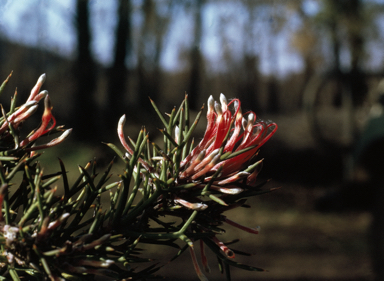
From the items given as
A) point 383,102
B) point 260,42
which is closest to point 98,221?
point 383,102

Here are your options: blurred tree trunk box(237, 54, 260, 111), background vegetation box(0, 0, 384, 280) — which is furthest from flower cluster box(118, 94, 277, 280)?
blurred tree trunk box(237, 54, 260, 111)

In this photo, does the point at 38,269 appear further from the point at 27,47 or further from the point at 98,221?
the point at 27,47

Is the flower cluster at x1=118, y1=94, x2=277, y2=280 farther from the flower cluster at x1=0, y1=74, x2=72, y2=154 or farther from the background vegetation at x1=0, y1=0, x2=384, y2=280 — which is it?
the background vegetation at x1=0, y1=0, x2=384, y2=280

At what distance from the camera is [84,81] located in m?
3.29

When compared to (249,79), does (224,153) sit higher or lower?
higher

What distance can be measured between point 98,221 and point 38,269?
0.04 metres

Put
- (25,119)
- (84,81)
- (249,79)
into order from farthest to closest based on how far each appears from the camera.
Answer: (249,79) → (84,81) → (25,119)

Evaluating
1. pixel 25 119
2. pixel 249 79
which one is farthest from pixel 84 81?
pixel 25 119

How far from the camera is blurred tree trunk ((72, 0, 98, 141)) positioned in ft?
9.95

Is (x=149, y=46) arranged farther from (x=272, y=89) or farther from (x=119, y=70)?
(x=272, y=89)

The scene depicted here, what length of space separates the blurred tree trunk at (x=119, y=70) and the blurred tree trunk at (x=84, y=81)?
143mm

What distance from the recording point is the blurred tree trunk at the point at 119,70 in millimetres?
3217

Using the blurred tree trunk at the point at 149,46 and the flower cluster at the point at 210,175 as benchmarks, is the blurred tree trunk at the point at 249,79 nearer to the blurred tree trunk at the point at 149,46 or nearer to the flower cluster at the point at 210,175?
the blurred tree trunk at the point at 149,46

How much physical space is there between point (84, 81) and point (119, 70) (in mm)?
331
